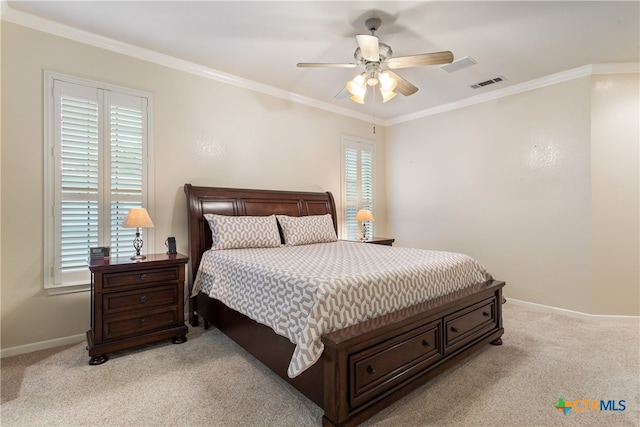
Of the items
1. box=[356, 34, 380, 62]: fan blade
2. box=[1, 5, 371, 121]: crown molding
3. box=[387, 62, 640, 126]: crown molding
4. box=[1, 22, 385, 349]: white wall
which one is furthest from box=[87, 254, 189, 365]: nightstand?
box=[387, 62, 640, 126]: crown molding

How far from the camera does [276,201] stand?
407 centimetres

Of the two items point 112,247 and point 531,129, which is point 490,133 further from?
point 112,247

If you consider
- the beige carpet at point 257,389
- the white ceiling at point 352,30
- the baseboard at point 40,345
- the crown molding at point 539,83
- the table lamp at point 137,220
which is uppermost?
the white ceiling at point 352,30

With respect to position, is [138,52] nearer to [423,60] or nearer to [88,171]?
[88,171]

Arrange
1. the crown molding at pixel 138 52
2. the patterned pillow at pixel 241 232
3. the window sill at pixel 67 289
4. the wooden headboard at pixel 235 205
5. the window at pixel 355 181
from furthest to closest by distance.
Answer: the window at pixel 355 181 → the wooden headboard at pixel 235 205 → the patterned pillow at pixel 241 232 → the window sill at pixel 67 289 → the crown molding at pixel 138 52

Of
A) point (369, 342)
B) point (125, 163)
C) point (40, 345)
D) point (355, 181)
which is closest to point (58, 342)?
point (40, 345)

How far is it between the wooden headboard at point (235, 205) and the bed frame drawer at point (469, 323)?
246cm

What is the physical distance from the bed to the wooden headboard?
16 millimetres

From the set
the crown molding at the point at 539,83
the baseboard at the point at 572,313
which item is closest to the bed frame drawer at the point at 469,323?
the baseboard at the point at 572,313

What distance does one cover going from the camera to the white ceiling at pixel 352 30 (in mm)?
2521

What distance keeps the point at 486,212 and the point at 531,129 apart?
121 centimetres

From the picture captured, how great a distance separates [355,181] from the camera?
531 centimetres

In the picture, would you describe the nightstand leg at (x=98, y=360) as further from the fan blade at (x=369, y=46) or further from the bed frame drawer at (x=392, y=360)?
the fan blade at (x=369, y=46)

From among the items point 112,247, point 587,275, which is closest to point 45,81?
point 112,247
